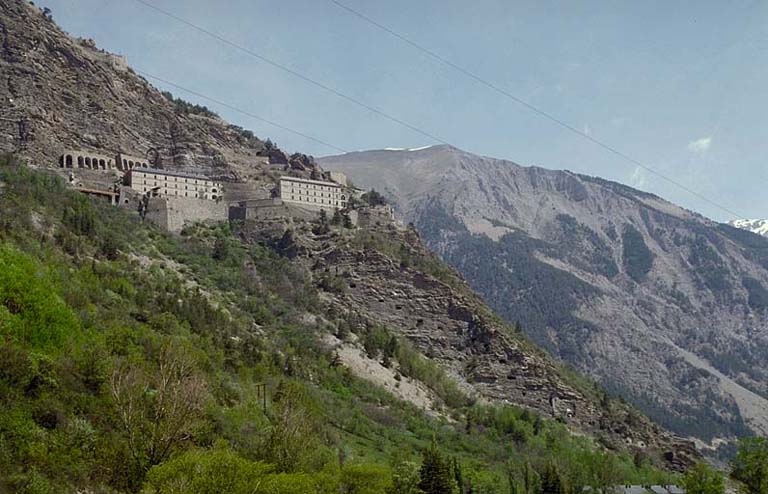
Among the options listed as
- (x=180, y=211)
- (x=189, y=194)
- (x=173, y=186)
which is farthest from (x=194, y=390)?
(x=189, y=194)

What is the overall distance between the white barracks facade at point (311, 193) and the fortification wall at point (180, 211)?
26.3 feet

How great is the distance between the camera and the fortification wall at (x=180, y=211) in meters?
93.5

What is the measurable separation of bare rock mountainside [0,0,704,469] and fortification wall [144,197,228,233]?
9.94 ft

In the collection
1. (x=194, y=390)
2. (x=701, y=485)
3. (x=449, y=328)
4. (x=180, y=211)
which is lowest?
(x=701, y=485)

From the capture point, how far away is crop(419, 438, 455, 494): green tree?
49.9 m

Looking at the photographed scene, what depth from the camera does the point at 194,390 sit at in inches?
1367

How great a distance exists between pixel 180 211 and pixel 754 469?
68334 millimetres

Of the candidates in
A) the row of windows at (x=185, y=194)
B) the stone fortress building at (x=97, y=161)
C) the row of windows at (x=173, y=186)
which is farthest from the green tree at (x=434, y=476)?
the stone fortress building at (x=97, y=161)

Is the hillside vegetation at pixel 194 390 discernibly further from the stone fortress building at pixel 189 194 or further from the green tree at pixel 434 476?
the stone fortress building at pixel 189 194

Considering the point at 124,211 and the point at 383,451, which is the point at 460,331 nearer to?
the point at 383,451

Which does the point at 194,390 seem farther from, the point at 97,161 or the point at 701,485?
the point at 97,161

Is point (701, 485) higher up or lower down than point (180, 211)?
lower down

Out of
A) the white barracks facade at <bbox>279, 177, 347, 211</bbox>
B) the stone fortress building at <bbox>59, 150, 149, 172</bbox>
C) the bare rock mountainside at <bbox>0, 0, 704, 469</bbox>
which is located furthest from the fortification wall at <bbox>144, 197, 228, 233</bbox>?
the stone fortress building at <bbox>59, 150, 149, 172</bbox>

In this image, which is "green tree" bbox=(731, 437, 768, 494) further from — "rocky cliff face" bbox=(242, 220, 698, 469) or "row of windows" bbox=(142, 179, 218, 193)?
"row of windows" bbox=(142, 179, 218, 193)
